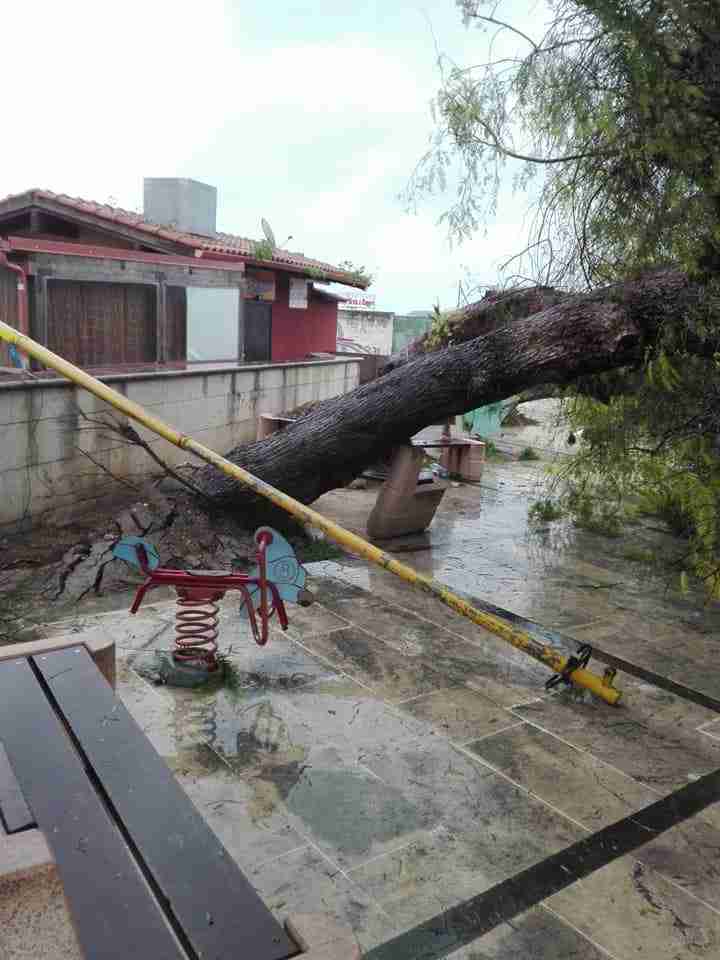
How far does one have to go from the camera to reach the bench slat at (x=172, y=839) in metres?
2.12

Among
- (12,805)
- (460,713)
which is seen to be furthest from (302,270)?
(12,805)

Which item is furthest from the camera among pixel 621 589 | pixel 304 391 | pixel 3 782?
pixel 304 391

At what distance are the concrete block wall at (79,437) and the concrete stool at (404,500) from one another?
2.13 metres

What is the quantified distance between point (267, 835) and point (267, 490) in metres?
2.32

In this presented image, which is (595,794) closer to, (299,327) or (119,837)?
(119,837)

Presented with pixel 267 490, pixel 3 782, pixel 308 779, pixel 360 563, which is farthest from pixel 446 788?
pixel 360 563

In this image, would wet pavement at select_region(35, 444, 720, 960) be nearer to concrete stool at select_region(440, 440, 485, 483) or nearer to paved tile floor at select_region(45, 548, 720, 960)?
paved tile floor at select_region(45, 548, 720, 960)

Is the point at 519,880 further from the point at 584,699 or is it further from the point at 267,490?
the point at 267,490

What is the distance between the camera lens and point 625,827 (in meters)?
4.24

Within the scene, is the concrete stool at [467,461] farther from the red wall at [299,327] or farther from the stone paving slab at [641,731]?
the stone paving slab at [641,731]

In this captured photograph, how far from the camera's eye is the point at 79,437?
753 centimetres

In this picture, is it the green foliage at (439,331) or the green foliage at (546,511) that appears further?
the green foliage at (546,511)

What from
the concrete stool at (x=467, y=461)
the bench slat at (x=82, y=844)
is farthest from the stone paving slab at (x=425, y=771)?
the concrete stool at (x=467, y=461)

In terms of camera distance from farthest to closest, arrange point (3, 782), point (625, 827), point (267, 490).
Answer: point (267, 490) < point (625, 827) < point (3, 782)
